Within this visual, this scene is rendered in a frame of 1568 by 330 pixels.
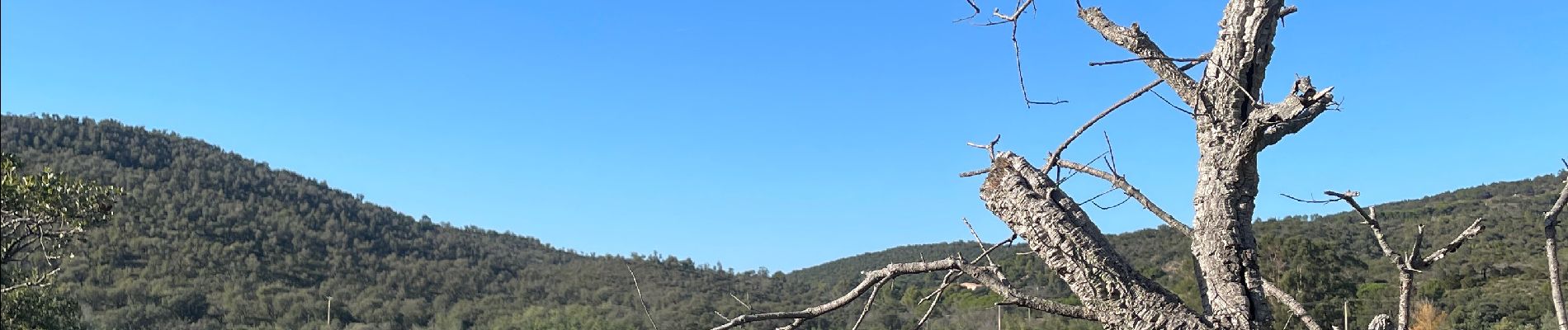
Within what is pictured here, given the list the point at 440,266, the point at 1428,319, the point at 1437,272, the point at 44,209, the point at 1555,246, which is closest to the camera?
the point at 1555,246

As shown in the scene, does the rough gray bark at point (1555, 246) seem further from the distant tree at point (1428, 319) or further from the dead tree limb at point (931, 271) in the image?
the distant tree at point (1428, 319)

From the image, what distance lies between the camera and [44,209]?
8.67 metres

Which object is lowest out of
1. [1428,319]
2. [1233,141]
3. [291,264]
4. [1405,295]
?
[1405,295]

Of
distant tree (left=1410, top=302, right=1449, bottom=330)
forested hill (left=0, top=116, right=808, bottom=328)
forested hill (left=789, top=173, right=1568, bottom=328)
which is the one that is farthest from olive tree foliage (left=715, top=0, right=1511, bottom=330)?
forested hill (left=0, top=116, right=808, bottom=328)

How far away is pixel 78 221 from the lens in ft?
30.4

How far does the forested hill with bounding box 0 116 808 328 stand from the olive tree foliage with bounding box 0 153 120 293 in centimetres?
1771

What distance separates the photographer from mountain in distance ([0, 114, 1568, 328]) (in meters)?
20.2

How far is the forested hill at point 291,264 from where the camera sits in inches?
1225

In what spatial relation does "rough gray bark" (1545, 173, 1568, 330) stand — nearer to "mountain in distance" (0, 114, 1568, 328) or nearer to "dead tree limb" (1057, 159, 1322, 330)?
"dead tree limb" (1057, 159, 1322, 330)

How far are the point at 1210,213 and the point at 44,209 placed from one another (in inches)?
380

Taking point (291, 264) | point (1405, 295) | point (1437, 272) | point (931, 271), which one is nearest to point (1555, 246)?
point (1405, 295)

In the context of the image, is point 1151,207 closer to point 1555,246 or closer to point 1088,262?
point 1088,262

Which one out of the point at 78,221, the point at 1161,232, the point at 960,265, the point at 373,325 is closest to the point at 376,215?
the point at 373,325

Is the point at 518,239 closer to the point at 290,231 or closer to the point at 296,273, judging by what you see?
the point at 290,231
